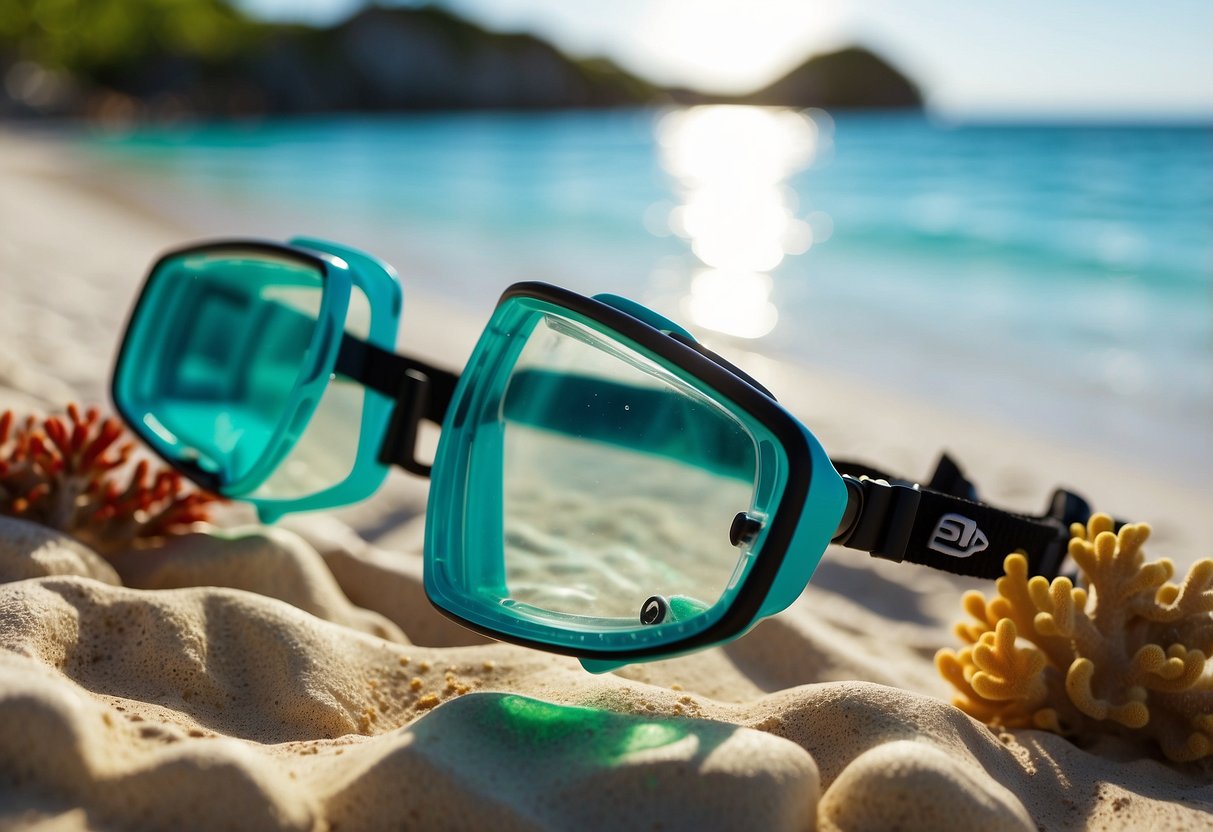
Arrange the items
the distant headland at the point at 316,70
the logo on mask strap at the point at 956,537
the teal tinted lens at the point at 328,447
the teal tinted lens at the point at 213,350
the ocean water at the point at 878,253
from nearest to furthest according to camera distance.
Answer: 1. the logo on mask strap at the point at 956,537
2. the teal tinted lens at the point at 328,447
3. the teal tinted lens at the point at 213,350
4. the ocean water at the point at 878,253
5. the distant headland at the point at 316,70

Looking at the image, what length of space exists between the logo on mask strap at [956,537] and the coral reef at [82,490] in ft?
4.89

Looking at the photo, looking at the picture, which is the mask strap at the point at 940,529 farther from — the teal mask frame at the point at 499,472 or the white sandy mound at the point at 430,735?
the white sandy mound at the point at 430,735

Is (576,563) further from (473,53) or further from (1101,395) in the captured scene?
(473,53)

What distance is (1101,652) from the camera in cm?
170

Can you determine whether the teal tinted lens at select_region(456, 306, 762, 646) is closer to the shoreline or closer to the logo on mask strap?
the logo on mask strap

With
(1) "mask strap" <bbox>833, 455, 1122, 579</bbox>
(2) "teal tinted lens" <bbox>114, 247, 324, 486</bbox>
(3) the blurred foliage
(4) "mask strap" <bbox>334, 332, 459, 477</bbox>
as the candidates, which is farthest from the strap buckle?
(3) the blurred foliage

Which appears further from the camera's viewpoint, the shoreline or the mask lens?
the shoreline

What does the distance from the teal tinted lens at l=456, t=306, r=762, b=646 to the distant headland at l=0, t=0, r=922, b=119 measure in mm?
44851

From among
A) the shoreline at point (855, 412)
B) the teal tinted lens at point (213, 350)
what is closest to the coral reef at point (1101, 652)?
the shoreline at point (855, 412)

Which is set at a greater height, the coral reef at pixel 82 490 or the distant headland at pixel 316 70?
the distant headland at pixel 316 70

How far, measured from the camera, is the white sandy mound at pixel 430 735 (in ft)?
3.60

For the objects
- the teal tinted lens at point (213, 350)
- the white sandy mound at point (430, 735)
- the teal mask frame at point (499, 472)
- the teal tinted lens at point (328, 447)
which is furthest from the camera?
the teal tinted lens at point (213, 350)

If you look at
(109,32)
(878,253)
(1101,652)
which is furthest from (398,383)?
(109,32)

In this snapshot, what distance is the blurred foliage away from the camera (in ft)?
146
